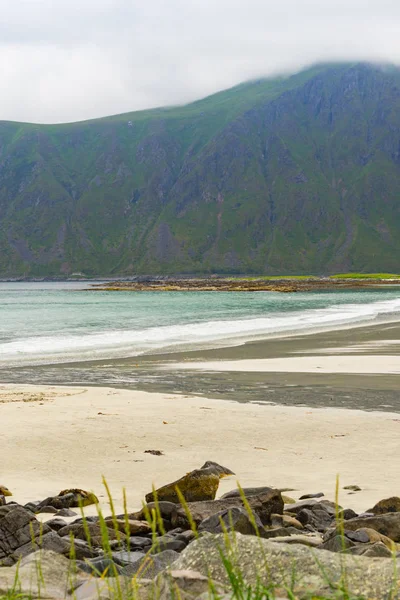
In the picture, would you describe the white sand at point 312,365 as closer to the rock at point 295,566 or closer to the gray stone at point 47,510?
the gray stone at point 47,510

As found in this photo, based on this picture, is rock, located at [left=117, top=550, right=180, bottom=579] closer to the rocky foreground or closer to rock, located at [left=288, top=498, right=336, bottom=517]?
the rocky foreground

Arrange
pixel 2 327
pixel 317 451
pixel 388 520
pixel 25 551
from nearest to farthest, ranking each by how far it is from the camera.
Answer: pixel 25 551 < pixel 388 520 < pixel 317 451 < pixel 2 327

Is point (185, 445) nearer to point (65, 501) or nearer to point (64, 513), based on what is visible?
point (65, 501)

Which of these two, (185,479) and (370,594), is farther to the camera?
(185,479)

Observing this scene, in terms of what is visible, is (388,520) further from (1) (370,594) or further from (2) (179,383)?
(2) (179,383)

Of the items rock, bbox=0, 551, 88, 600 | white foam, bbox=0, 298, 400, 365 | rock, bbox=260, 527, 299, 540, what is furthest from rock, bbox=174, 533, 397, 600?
white foam, bbox=0, 298, 400, 365

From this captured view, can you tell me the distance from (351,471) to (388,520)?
3.84 meters

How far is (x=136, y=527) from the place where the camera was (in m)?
7.93

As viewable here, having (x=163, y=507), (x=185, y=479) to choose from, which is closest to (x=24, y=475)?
(x=185, y=479)

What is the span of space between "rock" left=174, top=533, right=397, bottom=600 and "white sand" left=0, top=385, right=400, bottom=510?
5170 millimetres

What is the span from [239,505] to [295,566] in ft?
13.1

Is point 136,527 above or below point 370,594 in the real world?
below

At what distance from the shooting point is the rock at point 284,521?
8.20 metres

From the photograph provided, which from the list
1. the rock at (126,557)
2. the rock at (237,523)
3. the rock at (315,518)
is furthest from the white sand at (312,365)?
the rock at (126,557)
